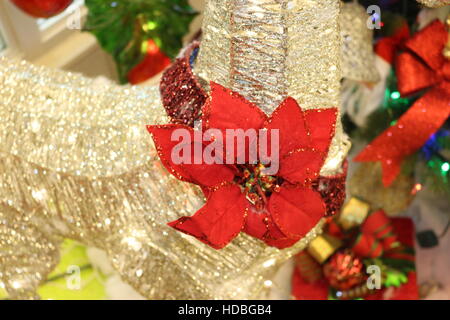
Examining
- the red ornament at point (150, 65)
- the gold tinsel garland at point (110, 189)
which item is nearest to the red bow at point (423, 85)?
the gold tinsel garland at point (110, 189)

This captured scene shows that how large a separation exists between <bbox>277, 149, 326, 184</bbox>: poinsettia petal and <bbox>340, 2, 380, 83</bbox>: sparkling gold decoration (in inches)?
10.8

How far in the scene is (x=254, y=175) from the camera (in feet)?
1.63

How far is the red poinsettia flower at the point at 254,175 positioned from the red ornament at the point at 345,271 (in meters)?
0.41

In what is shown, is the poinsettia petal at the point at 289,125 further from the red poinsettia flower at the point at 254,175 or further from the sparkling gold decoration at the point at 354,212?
the sparkling gold decoration at the point at 354,212

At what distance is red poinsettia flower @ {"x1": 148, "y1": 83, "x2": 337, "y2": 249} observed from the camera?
0.48 m

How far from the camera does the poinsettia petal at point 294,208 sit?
1.63ft

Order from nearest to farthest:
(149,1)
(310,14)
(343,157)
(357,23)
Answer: (310,14) → (343,157) → (357,23) → (149,1)

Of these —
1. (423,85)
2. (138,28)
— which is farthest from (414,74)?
(138,28)

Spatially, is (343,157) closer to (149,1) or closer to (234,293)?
(234,293)

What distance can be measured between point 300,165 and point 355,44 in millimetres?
318

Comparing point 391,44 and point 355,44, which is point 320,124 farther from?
point 391,44
